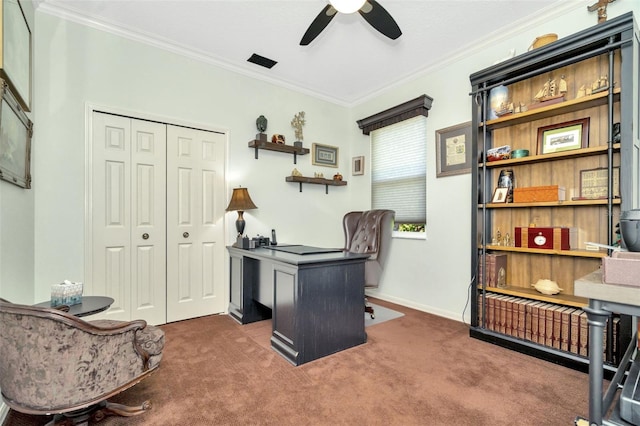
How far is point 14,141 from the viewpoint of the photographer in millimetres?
1995

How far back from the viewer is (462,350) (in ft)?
8.37

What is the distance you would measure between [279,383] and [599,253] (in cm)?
239

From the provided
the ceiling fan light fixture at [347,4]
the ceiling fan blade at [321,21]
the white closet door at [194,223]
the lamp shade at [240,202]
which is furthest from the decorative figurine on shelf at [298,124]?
the ceiling fan light fixture at [347,4]

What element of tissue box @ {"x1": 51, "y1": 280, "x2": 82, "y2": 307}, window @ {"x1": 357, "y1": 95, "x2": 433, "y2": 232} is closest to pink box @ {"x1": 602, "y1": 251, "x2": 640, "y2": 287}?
window @ {"x1": 357, "y1": 95, "x2": 433, "y2": 232}

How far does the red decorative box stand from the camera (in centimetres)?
238

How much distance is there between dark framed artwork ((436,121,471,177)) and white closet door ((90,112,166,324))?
299cm

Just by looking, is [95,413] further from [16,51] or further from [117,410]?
[16,51]

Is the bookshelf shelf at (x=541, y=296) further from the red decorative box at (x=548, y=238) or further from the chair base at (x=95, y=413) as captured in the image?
the chair base at (x=95, y=413)

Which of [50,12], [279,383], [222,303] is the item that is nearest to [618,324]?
[279,383]

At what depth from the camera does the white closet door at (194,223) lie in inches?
128

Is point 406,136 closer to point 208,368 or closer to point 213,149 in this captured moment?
point 213,149

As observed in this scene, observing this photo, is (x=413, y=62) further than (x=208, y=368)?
Yes

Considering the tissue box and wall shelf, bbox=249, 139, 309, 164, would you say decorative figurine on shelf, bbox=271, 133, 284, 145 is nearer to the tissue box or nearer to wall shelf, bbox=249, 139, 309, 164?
wall shelf, bbox=249, 139, 309, 164

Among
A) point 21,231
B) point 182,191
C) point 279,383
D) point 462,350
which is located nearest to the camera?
point 279,383
